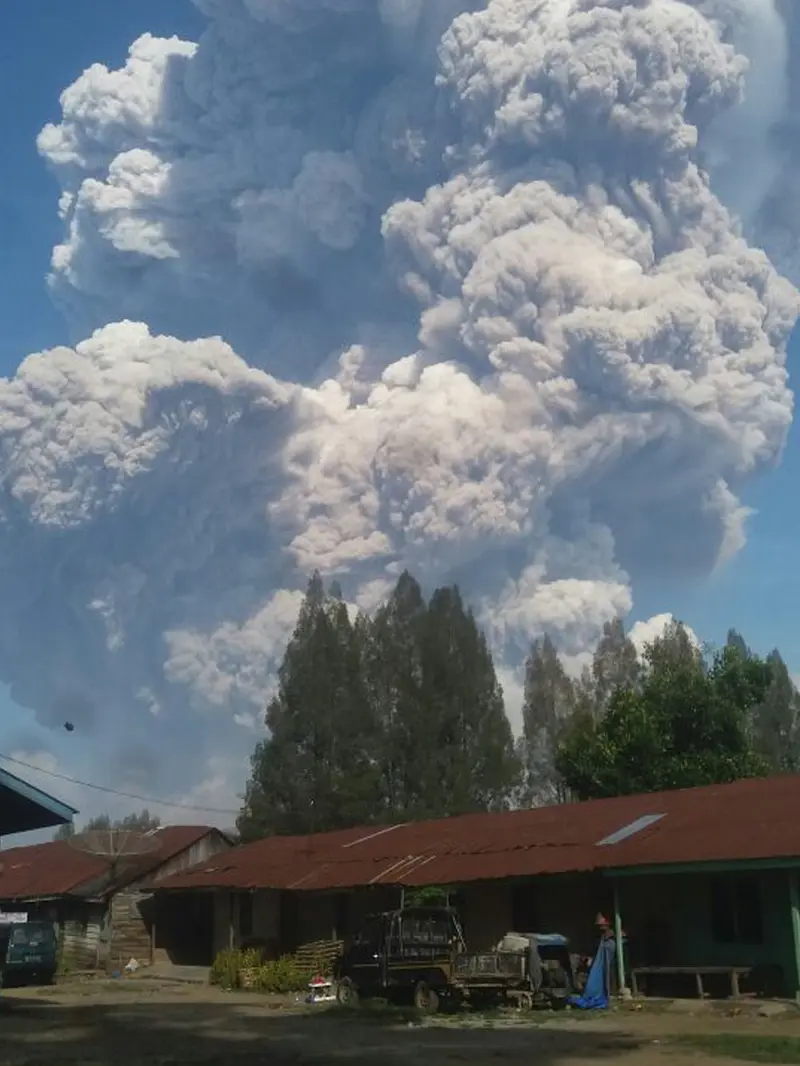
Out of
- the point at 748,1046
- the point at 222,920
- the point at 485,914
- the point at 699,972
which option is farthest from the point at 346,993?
the point at 222,920

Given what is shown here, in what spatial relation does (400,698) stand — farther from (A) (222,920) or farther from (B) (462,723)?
(A) (222,920)

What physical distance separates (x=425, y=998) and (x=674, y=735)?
1023 inches

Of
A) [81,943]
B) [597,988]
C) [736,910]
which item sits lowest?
[597,988]

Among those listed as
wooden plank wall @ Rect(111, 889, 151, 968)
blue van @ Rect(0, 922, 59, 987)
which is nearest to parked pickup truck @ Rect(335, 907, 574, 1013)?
blue van @ Rect(0, 922, 59, 987)

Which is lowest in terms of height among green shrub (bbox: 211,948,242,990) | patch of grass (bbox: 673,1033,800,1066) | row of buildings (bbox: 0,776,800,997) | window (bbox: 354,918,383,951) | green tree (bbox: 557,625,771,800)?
patch of grass (bbox: 673,1033,800,1066)

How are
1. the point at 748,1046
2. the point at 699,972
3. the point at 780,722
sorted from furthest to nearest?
the point at 780,722, the point at 699,972, the point at 748,1046

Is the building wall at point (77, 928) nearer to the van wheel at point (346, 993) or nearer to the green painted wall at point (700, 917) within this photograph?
the van wheel at point (346, 993)

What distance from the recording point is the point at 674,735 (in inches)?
1871

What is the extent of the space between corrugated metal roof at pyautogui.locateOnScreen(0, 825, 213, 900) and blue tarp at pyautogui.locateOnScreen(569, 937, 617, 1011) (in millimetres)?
21591

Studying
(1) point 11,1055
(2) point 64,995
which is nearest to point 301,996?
(2) point 64,995

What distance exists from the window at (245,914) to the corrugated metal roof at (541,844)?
36.2 inches

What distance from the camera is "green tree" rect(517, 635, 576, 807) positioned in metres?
59.1

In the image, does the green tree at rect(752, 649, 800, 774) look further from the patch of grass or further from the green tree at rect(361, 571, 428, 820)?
the patch of grass

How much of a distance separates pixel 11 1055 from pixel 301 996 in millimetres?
13825
